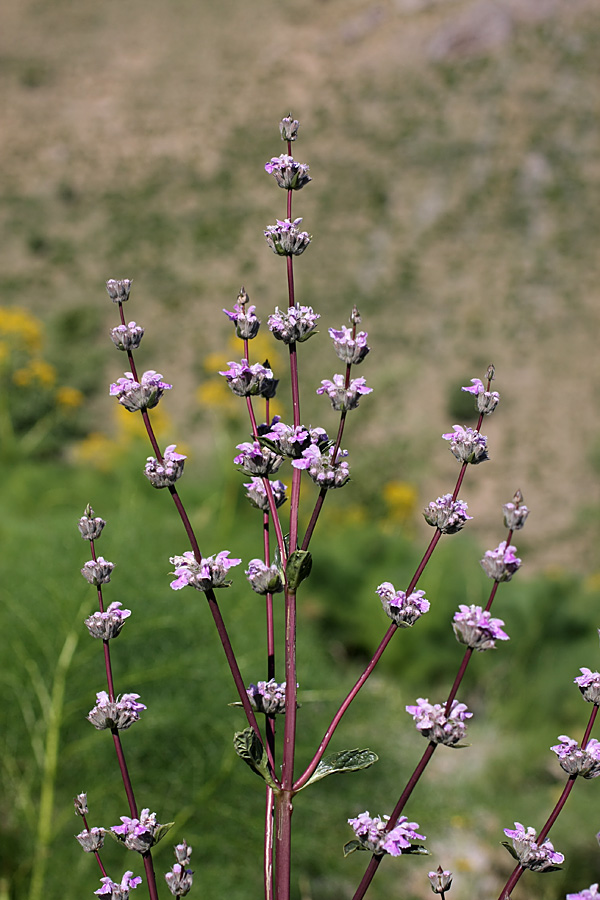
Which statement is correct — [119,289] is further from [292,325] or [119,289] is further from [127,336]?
[292,325]

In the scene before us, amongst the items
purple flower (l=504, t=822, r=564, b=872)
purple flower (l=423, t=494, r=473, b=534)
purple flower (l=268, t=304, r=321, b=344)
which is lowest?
purple flower (l=504, t=822, r=564, b=872)

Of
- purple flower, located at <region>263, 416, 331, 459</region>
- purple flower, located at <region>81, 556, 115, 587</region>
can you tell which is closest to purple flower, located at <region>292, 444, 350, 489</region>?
purple flower, located at <region>263, 416, 331, 459</region>

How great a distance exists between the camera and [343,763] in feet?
2.74

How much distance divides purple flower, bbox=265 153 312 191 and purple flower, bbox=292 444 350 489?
0.29m

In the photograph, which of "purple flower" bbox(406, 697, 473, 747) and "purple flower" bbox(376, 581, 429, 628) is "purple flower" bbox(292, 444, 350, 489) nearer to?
"purple flower" bbox(376, 581, 429, 628)

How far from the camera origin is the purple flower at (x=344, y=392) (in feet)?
2.71

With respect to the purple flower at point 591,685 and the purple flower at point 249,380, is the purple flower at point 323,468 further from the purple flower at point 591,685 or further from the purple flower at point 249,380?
the purple flower at point 591,685

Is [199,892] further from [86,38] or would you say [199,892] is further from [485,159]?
[86,38]

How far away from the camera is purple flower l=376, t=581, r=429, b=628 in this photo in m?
0.84

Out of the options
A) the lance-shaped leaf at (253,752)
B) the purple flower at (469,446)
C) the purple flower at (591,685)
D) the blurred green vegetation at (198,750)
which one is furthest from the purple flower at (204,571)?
the blurred green vegetation at (198,750)

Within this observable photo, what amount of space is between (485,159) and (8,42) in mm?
21163

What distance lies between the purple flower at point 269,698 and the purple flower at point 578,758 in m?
0.31

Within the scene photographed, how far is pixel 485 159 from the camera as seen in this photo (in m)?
26.7

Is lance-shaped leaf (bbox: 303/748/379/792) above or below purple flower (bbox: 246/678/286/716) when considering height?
below
